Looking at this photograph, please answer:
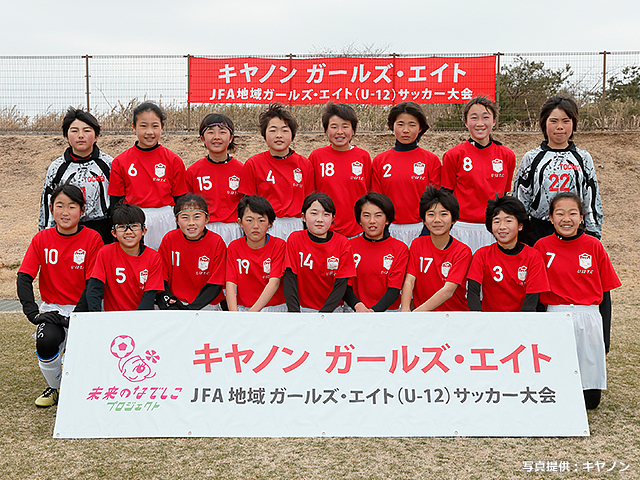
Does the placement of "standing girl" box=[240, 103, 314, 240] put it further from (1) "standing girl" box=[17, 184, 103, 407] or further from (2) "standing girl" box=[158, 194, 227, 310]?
(1) "standing girl" box=[17, 184, 103, 407]

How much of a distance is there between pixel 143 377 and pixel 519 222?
8.30 ft

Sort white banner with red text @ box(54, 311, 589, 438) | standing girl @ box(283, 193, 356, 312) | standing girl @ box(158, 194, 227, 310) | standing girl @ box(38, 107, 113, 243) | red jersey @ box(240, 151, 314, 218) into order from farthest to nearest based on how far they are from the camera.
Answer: red jersey @ box(240, 151, 314, 218) → standing girl @ box(38, 107, 113, 243) → standing girl @ box(158, 194, 227, 310) → standing girl @ box(283, 193, 356, 312) → white banner with red text @ box(54, 311, 589, 438)

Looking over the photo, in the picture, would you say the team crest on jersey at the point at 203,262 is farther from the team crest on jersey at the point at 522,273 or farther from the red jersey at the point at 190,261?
the team crest on jersey at the point at 522,273

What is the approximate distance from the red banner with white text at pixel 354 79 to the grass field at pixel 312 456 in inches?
356

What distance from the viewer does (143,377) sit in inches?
120

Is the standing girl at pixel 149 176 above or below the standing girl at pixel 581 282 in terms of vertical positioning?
above

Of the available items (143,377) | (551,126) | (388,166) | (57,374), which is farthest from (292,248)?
(551,126)

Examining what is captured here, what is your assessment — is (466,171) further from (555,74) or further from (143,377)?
(555,74)

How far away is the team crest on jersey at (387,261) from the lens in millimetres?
3951

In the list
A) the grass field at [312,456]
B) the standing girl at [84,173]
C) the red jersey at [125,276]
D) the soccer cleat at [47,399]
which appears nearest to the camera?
the grass field at [312,456]

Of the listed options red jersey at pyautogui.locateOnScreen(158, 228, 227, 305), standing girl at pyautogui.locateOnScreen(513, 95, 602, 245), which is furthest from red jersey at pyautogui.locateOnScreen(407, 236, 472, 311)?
red jersey at pyautogui.locateOnScreen(158, 228, 227, 305)

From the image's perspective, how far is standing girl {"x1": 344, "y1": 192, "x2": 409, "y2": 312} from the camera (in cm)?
390

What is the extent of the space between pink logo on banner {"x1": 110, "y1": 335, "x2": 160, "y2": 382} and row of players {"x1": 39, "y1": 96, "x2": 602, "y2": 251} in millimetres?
1421

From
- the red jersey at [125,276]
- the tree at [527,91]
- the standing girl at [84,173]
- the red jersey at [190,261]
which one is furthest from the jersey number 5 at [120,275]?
the tree at [527,91]
